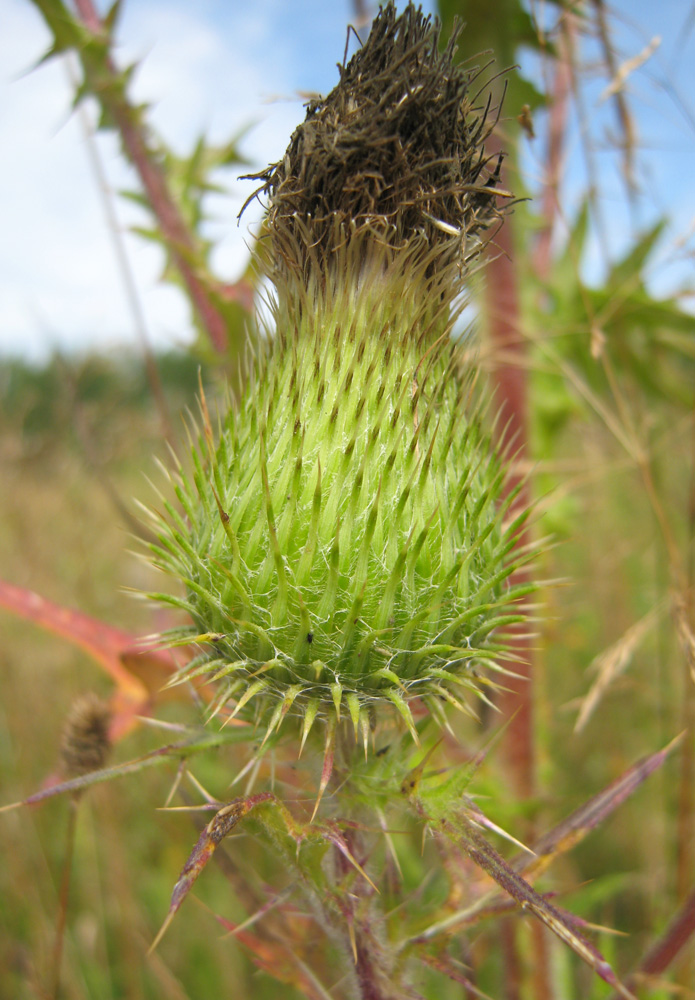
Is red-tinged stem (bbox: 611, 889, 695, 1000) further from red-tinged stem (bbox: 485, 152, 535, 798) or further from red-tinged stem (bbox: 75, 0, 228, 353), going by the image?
red-tinged stem (bbox: 75, 0, 228, 353)

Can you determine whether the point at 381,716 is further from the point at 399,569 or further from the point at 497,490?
the point at 497,490

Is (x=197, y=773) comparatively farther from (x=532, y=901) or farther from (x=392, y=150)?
(x=392, y=150)

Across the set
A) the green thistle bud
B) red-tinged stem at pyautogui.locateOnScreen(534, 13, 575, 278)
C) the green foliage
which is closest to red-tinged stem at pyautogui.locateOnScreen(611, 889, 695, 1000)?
the green foliage

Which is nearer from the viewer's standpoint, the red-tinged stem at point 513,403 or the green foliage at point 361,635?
the green foliage at point 361,635

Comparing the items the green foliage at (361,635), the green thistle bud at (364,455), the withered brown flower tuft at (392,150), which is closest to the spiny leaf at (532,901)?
the green foliage at (361,635)

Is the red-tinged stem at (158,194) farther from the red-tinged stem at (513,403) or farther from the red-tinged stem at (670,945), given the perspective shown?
the red-tinged stem at (670,945)

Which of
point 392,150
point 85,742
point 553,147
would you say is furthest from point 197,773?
point 553,147
